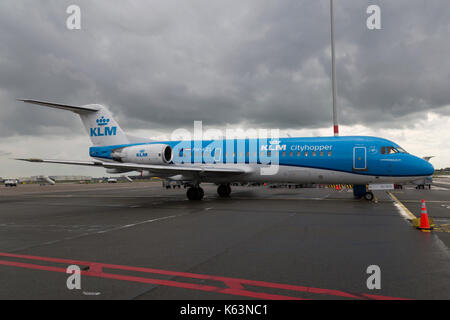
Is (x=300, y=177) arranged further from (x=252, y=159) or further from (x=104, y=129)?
(x=104, y=129)

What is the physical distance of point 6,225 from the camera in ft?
33.0

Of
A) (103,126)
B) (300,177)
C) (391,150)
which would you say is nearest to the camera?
(391,150)

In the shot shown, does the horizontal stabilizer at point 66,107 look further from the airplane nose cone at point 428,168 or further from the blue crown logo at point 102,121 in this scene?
the airplane nose cone at point 428,168

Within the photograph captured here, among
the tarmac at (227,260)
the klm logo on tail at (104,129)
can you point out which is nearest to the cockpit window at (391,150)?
the tarmac at (227,260)

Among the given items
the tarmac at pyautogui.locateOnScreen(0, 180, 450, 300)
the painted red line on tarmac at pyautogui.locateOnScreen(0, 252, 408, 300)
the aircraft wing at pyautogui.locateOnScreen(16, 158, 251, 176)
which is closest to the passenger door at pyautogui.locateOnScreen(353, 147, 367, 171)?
the aircraft wing at pyautogui.locateOnScreen(16, 158, 251, 176)

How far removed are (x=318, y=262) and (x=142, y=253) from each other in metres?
3.26

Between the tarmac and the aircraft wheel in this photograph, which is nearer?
the tarmac

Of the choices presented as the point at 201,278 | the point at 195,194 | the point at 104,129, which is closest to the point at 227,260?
the point at 201,278

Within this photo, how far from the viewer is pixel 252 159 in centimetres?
1833

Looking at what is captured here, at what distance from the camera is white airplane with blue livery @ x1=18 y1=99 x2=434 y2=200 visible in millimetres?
15781

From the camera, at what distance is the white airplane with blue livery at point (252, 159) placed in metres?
15.8

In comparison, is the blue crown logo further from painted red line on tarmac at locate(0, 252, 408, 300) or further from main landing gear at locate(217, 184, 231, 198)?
painted red line on tarmac at locate(0, 252, 408, 300)

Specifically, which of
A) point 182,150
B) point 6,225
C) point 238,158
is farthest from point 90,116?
point 6,225
